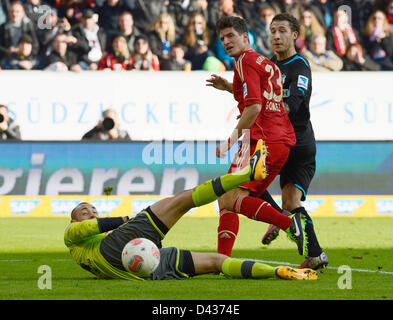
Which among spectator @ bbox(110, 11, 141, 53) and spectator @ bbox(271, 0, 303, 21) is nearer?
spectator @ bbox(110, 11, 141, 53)

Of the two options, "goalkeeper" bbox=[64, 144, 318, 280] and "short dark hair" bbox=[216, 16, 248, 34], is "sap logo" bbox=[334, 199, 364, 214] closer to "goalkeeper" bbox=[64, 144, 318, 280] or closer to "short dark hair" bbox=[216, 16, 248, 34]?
"short dark hair" bbox=[216, 16, 248, 34]

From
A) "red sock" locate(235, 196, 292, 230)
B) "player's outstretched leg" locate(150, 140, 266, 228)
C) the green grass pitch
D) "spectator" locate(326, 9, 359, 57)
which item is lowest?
the green grass pitch

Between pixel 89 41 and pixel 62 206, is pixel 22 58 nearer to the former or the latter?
pixel 89 41

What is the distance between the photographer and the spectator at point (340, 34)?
17.2m

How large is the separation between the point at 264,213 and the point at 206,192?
0.63 meters

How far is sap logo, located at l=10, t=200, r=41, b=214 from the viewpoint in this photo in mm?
14984

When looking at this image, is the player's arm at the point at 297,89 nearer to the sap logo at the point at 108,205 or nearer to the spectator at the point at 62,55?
the sap logo at the point at 108,205

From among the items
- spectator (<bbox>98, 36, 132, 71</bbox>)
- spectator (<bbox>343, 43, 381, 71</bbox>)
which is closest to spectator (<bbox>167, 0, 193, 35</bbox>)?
spectator (<bbox>98, 36, 132, 71</bbox>)

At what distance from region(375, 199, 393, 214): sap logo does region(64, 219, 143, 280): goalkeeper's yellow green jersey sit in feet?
30.0

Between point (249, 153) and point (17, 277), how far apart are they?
2.18 meters

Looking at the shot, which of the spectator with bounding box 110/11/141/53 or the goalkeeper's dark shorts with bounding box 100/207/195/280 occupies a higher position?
the spectator with bounding box 110/11/141/53

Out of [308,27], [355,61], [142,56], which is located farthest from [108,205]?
[355,61]

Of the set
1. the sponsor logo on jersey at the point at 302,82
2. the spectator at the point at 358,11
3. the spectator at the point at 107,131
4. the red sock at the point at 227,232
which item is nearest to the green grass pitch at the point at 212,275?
the red sock at the point at 227,232
